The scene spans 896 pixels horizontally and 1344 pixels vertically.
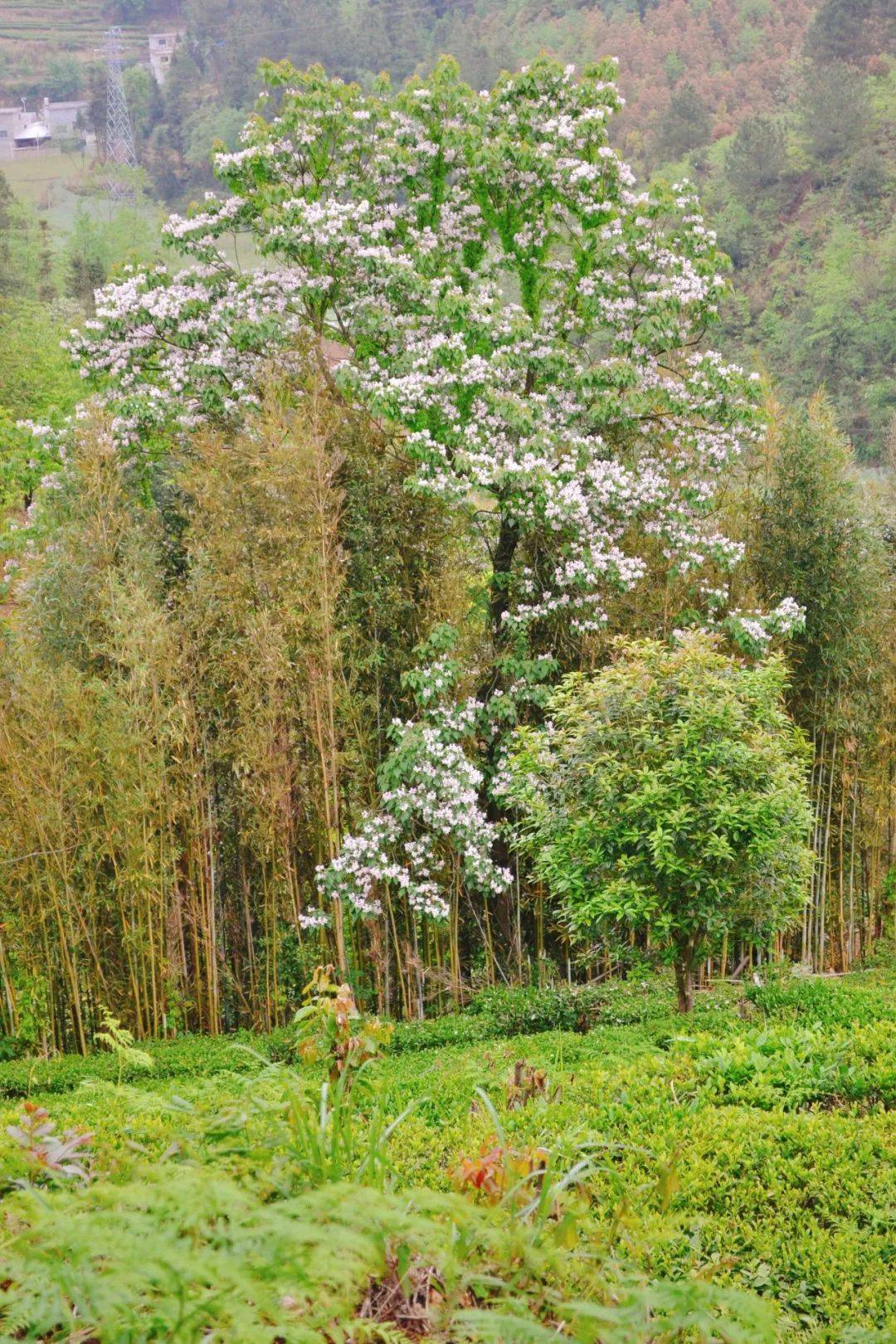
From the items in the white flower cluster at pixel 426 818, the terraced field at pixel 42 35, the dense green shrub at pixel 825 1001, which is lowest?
the dense green shrub at pixel 825 1001

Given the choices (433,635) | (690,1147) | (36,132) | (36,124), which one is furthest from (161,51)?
(690,1147)

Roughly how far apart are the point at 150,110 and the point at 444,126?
41.8m

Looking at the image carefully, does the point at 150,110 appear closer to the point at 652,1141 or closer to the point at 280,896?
the point at 280,896

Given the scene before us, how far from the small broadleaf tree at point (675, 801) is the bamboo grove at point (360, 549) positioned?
1826 mm

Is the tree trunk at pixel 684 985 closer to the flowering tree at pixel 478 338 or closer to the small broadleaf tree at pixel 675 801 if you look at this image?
the small broadleaf tree at pixel 675 801

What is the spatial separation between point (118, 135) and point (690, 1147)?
4979cm

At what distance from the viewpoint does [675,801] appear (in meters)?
5.48

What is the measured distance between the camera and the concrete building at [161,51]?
44.1 meters

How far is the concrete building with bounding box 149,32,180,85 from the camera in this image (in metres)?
44.1

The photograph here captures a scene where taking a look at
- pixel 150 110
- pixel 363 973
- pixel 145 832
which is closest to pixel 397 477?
pixel 145 832

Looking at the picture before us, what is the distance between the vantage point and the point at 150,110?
42.9 meters

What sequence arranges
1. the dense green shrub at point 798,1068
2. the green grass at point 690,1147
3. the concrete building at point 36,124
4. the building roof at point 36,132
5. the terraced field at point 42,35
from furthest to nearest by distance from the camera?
1. the terraced field at point 42,35
2. the concrete building at point 36,124
3. the building roof at point 36,132
4. the dense green shrub at point 798,1068
5. the green grass at point 690,1147

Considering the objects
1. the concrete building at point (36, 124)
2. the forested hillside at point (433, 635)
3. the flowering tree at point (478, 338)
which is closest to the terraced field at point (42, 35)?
the concrete building at point (36, 124)

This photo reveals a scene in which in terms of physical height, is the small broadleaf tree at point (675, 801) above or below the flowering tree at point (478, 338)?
below
